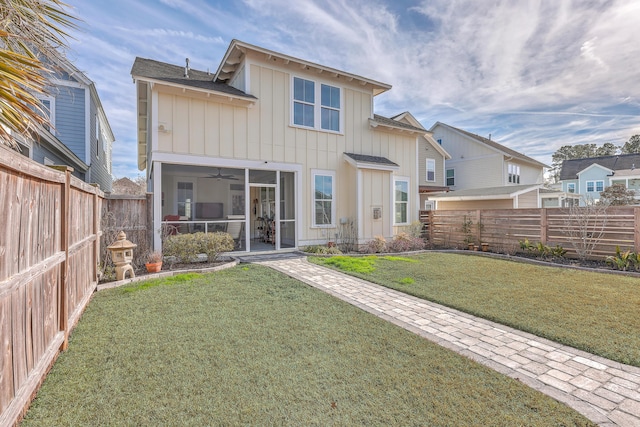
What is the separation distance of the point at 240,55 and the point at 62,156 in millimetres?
7328

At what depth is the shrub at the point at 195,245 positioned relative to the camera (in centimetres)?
723

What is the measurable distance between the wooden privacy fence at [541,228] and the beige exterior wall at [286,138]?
1.56 m

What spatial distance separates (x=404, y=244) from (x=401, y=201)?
7.70 feet

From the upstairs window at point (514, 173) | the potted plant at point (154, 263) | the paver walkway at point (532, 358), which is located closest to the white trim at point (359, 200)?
the paver walkway at point (532, 358)

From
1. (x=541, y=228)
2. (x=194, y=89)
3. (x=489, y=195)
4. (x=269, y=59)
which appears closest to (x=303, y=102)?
(x=269, y=59)

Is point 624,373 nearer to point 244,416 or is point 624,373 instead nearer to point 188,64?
point 244,416

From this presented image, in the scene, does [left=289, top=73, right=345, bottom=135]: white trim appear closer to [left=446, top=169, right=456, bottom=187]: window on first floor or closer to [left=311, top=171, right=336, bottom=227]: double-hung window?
[left=311, top=171, right=336, bottom=227]: double-hung window

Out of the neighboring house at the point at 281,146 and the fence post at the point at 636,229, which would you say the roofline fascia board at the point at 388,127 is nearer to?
the neighboring house at the point at 281,146

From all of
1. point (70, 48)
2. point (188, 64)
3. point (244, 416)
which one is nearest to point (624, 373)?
point (244, 416)

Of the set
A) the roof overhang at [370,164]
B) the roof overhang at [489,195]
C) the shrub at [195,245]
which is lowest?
the shrub at [195,245]

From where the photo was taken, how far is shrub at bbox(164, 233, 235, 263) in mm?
7227

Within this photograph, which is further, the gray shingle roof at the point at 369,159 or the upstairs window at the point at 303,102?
the gray shingle roof at the point at 369,159

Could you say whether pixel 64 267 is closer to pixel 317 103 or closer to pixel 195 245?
pixel 195 245

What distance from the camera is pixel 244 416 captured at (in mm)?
2074
